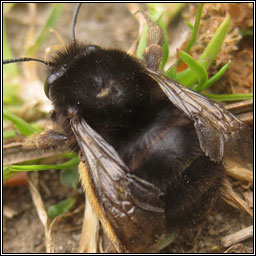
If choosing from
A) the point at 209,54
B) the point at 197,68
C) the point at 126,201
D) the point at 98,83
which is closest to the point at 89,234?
the point at 126,201

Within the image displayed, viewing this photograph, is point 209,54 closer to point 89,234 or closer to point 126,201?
point 126,201

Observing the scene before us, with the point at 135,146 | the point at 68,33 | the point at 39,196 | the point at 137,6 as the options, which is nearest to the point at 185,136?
the point at 135,146

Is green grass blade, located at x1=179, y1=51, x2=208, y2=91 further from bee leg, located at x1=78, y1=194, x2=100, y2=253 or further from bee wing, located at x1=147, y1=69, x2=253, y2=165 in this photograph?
bee leg, located at x1=78, y1=194, x2=100, y2=253

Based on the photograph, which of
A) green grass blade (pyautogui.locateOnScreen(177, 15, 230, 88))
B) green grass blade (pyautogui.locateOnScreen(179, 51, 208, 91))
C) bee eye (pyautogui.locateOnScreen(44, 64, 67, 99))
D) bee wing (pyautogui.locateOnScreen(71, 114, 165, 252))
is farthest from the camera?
green grass blade (pyautogui.locateOnScreen(177, 15, 230, 88))

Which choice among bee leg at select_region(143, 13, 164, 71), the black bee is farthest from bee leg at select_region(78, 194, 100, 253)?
bee leg at select_region(143, 13, 164, 71)

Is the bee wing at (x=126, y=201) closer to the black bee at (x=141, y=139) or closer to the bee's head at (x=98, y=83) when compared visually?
the black bee at (x=141, y=139)

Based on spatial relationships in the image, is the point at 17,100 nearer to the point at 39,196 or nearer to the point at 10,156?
the point at 10,156

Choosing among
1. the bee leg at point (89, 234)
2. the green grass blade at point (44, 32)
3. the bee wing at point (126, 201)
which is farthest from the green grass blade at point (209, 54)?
the green grass blade at point (44, 32)

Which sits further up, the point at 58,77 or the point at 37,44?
the point at 37,44
